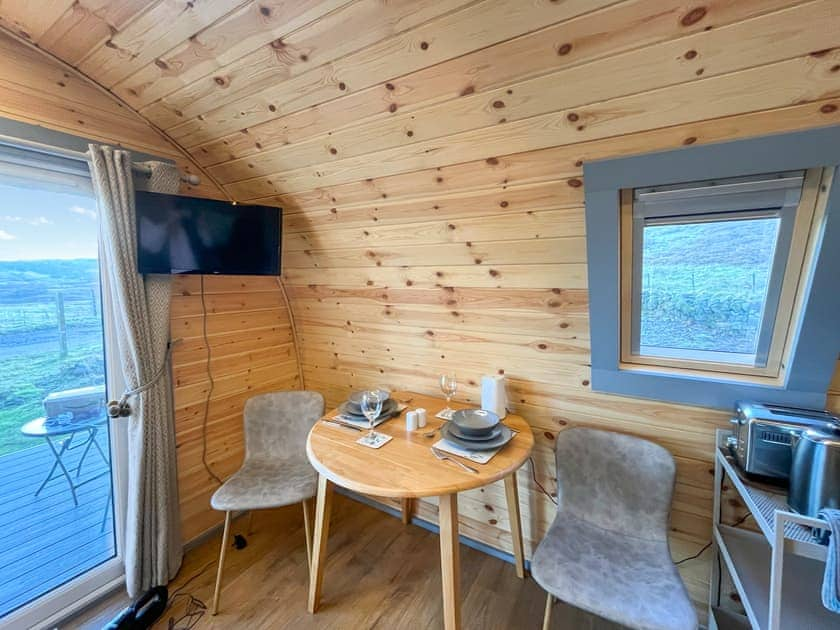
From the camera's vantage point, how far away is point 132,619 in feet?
5.10

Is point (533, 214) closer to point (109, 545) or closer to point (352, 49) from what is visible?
point (352, 49)

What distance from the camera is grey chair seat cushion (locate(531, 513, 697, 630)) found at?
43.3 inches

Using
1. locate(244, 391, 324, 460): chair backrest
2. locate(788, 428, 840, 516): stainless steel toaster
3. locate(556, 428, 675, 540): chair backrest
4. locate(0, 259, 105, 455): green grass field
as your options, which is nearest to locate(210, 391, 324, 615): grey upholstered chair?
locate(244, 391, 324, 460): chair backrest

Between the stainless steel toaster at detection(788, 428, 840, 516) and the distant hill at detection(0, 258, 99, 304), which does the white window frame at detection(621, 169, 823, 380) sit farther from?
the distant hill at detection(0, 258, 99, 304)

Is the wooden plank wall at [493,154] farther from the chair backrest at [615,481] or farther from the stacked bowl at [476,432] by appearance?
the stacked bowl at [476,432]

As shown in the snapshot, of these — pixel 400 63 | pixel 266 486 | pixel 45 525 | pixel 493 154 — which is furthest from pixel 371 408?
pixel 45 525

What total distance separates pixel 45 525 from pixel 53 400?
633 millimetres

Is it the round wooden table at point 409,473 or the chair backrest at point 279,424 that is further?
the chair backrest at point 279,424

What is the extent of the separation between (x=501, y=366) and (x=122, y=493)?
6.97 feet

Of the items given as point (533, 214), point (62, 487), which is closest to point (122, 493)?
point (62, 487)

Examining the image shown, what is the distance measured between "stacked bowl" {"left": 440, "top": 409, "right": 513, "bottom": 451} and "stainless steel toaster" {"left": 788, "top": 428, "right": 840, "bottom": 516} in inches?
34.4

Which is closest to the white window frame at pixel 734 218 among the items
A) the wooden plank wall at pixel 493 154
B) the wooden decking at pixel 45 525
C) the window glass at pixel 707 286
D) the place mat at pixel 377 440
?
the window glass at pixel 707 286

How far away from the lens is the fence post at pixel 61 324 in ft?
5.32

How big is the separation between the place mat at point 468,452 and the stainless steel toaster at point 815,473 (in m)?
0.88
